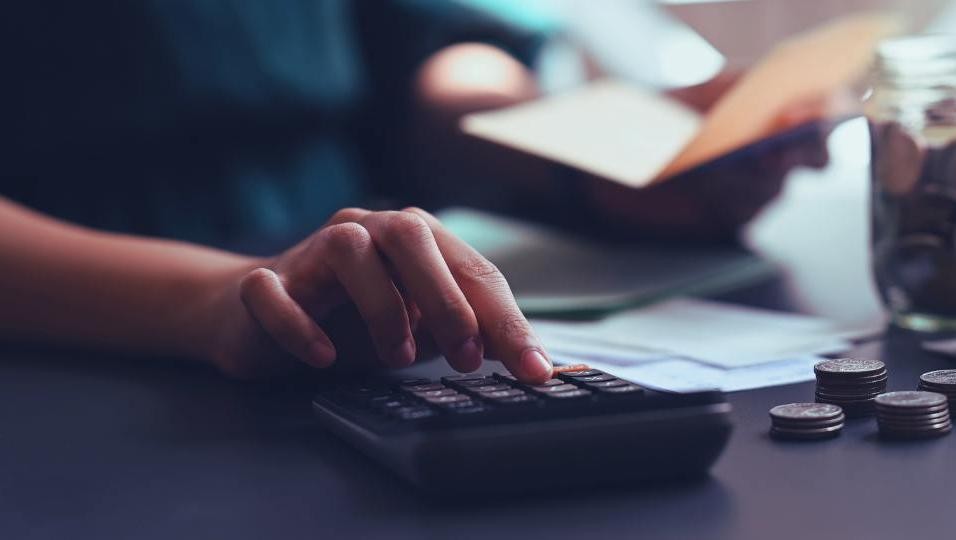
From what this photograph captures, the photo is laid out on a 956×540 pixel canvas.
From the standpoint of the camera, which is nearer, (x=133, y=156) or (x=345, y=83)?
(x=133, y=156)

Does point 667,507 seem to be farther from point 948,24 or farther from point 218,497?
point 948,24

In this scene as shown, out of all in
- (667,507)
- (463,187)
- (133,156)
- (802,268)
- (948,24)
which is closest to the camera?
(667,507)

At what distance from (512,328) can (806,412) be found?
0.43 ft

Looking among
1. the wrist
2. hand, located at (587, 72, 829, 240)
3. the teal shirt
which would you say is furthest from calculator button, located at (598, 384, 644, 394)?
the teal shirt

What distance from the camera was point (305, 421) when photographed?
1.73ft

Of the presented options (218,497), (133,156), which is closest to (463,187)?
(133,156)

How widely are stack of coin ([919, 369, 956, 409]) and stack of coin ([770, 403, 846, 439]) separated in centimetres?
5

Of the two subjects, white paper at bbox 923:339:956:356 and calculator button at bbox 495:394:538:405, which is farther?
white paper at bbox 923:339:956:356

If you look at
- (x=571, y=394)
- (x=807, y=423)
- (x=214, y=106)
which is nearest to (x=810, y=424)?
(x=807, y=423)

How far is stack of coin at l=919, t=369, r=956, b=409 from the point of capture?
1.58 feet

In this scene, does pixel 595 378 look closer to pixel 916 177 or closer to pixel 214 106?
pixel 916 177

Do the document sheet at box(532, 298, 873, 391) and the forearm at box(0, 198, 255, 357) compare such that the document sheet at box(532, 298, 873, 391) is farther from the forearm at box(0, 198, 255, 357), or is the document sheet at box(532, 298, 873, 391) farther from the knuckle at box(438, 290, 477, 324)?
the forearm at box(0, 198, 255, 357)

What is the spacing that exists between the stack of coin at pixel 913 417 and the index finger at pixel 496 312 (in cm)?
14

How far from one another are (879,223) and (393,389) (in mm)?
361
